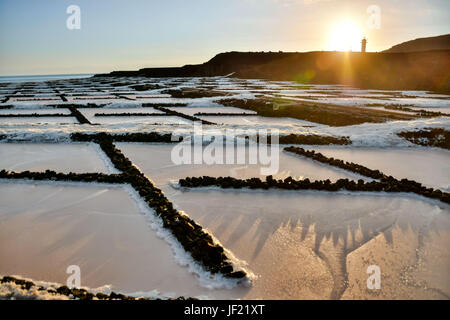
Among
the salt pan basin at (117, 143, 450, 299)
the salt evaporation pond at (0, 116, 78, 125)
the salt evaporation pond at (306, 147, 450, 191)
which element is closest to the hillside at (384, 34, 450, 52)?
the salt evaporation pond at (306, 147, 450, 191)

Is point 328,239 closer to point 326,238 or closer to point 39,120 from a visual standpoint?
point 326,238

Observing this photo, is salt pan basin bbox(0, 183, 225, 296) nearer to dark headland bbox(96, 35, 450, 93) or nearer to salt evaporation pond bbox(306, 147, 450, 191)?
salt evaporation pond bbox(306, 147, 450, 191)

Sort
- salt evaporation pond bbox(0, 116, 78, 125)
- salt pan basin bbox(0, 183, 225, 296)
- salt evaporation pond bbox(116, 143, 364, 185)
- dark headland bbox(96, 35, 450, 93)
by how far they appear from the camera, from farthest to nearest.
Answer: dark headland bbox(96, 35, 450, 93) < salt evaporation pond bbox(0, 116, 78, 125) < salt evaporation pond bbox(116, 143, 364, 185) < salt pan basin bbox(0, 183, 225, 296)

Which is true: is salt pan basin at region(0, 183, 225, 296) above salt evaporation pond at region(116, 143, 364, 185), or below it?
below

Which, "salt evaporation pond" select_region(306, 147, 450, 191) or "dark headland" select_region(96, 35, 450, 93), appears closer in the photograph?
"salt evaporation pond" select_region(306, 147, 450, 191)

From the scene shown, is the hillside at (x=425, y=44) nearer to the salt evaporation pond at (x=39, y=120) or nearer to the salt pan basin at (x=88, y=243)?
the salt evaporation pond at (x=39, y=120)

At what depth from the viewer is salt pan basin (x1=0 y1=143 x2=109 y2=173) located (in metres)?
7.89

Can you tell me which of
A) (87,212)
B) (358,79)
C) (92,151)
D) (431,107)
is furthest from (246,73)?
(87,212)

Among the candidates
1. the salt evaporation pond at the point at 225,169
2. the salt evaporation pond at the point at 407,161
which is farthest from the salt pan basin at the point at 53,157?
the salt evaporation pond at the point at 407,161

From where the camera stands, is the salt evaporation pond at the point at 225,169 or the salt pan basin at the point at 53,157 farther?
the salt pan basin at the point at 53,157

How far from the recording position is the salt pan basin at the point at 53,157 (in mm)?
7887

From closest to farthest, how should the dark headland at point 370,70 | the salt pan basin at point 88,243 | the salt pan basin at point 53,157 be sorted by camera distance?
1. the salt pan basin at point 88,243
2. the salt pan basin at point 53,157
3. the dark headland at point 370,70

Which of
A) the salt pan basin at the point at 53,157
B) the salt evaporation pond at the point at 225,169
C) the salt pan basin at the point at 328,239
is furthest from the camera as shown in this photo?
the salt pan basin at the point at 53,157
